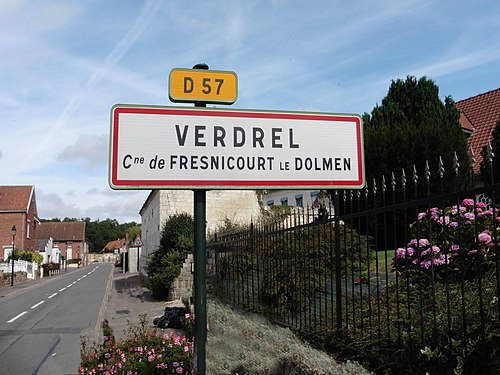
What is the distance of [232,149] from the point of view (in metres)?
2.43

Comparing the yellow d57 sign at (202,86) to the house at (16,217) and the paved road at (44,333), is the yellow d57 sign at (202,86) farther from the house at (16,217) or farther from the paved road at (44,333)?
the house at (16,217)

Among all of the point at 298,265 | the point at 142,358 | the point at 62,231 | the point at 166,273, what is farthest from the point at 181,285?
the point at 62,231

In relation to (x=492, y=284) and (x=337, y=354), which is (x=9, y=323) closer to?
(x=337, y=354)

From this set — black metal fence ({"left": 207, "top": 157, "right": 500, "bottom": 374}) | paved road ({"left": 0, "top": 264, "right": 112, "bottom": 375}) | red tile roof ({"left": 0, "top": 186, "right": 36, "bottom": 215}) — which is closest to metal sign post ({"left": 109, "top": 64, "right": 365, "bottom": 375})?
black metal fence ({"left": 207, "top": 157, "right": 500, "bottom": 374})

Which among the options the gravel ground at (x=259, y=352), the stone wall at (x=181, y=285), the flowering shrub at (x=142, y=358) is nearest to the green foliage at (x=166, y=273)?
the stone wall at (x=181, y=285)

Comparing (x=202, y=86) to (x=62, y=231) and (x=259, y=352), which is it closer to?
(x=259, y=352)

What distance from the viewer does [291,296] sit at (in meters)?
5.94

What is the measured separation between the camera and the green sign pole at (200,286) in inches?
91.6

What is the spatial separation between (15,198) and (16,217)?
2463 millimetres

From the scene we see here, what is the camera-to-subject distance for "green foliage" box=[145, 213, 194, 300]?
17906 mm

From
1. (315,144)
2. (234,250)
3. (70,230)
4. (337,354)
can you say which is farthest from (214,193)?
(70,230)

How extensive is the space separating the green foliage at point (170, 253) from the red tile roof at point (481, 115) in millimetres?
13069

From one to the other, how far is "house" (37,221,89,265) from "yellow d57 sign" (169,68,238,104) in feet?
336

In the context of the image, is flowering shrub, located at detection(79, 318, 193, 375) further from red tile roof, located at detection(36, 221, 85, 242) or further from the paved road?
red tile roof, located at detection(36, 221, 85, 242)
